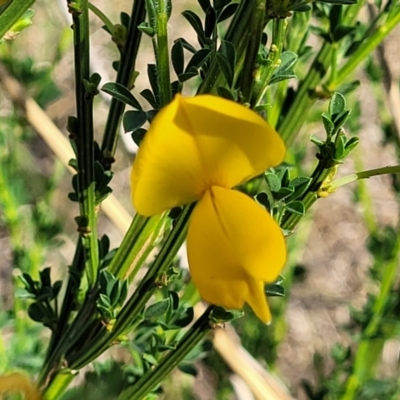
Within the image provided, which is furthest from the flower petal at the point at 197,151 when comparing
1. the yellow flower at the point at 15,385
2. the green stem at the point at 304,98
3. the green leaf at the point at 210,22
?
the green stem at the point at 304,98

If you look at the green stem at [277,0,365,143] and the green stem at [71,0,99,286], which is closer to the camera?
the green stem at [71,0,99,286]

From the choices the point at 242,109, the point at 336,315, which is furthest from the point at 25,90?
the point at 336,315

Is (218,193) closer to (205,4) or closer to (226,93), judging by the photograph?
(226,93)

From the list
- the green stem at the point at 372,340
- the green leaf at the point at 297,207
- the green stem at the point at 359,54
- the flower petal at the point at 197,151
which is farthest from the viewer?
the green stem at the point at 372,340

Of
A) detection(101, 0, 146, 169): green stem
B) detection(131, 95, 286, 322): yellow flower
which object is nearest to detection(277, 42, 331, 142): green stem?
detection(101, 0, 146, 169): green stem

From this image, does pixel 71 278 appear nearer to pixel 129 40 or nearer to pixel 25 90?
pixel 129 40

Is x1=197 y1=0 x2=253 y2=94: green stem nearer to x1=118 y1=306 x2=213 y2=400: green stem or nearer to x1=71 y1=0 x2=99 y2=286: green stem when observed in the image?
x1=71 y1=0 x2=99 y2=286: green stem

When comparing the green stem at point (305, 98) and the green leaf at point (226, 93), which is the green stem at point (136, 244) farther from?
the green stem at point (305, 98)
